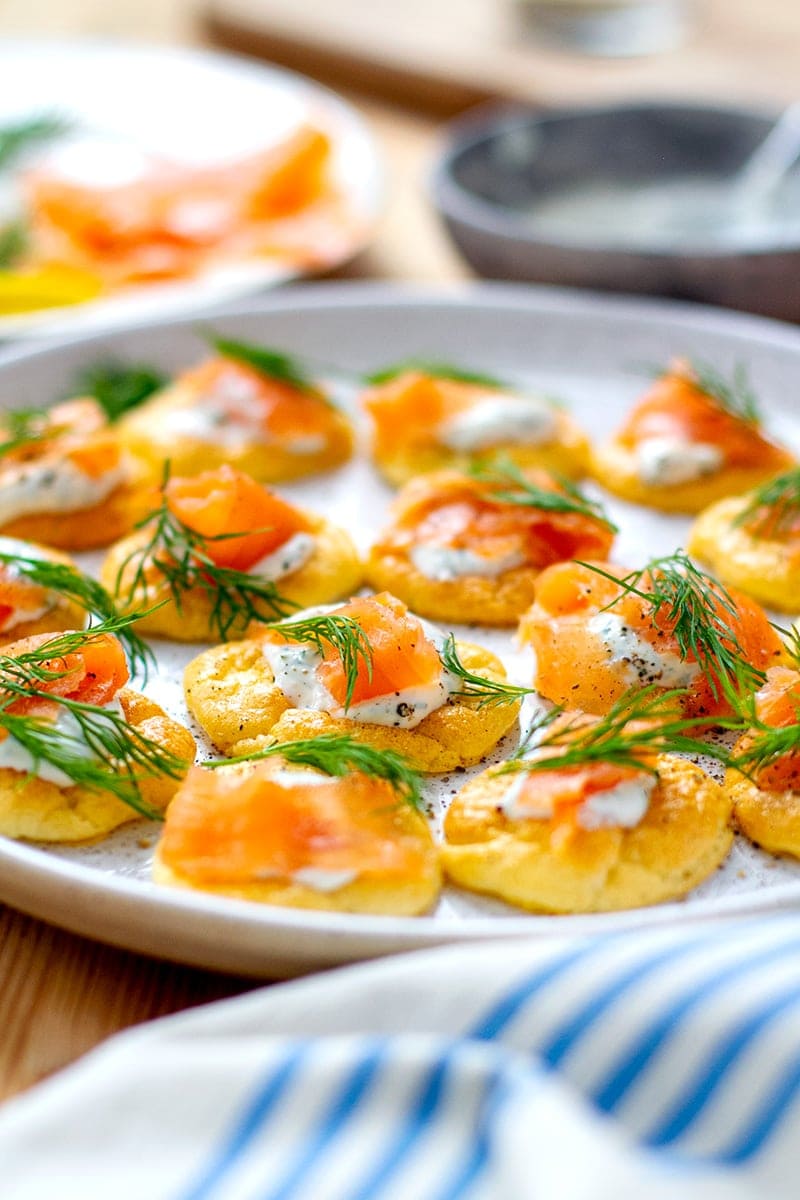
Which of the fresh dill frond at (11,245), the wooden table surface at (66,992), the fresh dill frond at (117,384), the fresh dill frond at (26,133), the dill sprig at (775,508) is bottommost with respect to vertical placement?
the fresh dill frond at (11,245)

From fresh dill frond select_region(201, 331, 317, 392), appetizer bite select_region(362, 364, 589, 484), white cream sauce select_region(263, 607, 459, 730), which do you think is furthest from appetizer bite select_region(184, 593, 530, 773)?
fresh dill frond select_region(201, 331, 317, 392)

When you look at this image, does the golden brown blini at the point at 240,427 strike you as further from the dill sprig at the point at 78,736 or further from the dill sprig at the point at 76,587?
the dill sprig at the point at 78,736

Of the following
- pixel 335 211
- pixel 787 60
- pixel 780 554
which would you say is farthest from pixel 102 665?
pixel 787 60

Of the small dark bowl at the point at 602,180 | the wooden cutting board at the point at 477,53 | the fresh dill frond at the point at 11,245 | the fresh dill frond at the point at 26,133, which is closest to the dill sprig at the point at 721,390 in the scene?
the small dark bowl at the point at 602,180

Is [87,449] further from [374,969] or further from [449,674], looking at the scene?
[374,969]

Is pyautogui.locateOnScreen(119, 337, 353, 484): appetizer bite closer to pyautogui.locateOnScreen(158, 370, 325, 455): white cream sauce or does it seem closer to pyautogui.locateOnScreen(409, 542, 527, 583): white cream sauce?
pyautogui.locateOnScreen(158, 370, 325, 455): white cream sauce
